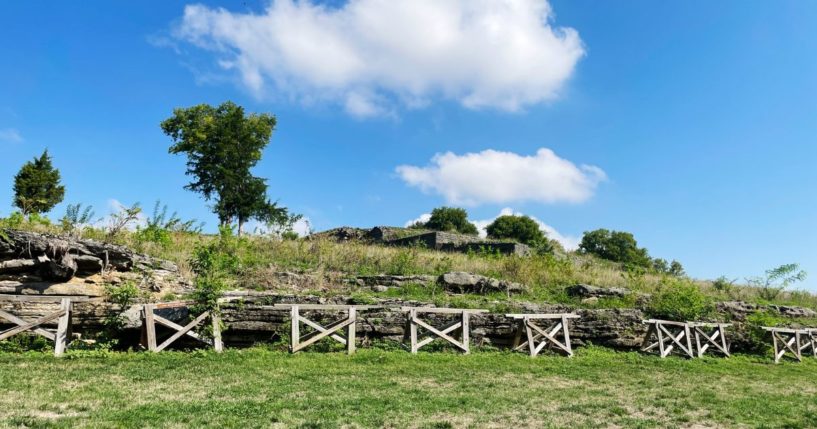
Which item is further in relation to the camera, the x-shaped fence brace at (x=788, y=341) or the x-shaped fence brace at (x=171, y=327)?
the x-shaped fence brace at (x=788, y=341)

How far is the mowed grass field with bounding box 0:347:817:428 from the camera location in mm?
6305

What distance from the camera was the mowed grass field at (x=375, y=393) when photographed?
20.7ft

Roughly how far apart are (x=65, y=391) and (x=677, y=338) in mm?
14607

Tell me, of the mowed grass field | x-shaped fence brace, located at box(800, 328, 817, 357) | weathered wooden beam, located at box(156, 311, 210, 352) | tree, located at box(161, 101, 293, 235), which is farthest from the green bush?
tree, located at box(161, 101, 293, 235)

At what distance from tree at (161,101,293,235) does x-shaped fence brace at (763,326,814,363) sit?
26362 mm

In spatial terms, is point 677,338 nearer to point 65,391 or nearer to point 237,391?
point 237,391

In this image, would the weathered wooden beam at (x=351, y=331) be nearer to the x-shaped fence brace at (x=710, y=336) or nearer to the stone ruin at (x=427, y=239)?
the x-shaped fence brace at (x=710, y=336)

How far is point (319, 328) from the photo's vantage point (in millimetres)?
11508

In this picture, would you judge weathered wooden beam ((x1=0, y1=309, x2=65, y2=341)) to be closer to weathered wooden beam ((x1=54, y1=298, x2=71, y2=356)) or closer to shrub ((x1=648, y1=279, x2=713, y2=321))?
weathered wooden beam ((x1=54, y1=298, x2=71, y2=356))

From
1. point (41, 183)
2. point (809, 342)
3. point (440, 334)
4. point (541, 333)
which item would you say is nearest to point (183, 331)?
point (440, 334)

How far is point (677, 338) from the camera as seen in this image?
1511cm

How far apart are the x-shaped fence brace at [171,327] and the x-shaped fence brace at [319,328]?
1.36 m

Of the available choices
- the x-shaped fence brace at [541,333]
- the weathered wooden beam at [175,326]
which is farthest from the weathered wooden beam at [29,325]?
the x-shaped fence brace at [541,333]

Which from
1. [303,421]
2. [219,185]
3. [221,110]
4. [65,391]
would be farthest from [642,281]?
[221,110]
